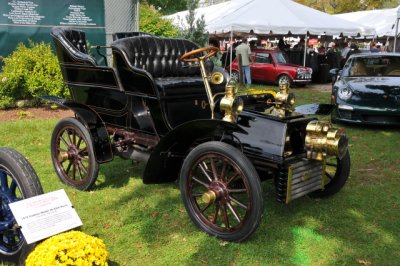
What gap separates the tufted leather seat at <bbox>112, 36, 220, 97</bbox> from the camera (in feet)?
12.3

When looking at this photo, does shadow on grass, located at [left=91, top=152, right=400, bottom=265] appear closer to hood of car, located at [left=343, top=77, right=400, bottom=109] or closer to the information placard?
the information placard

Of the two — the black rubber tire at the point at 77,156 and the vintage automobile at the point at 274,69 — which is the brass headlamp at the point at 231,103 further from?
the vintage automobile at the point at 274,69

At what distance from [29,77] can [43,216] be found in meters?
6.47

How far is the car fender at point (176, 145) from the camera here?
10.5 feet

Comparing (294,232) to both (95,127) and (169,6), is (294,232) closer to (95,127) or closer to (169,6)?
(95,127)

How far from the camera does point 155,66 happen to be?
471 centimetres

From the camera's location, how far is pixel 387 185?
4.62 m

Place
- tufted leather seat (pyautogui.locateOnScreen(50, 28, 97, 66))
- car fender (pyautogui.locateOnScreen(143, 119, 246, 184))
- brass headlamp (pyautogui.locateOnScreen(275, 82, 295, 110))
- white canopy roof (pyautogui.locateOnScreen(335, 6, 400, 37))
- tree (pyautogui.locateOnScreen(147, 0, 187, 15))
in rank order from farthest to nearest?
tree (pyautogui.locateOnScreen(147, 0, 187, 15)), white canopy roof (pyautogui.locateOnScreen(335, 6, 400, 37)), tufted leather seat (pyautogui.locateOnScreen(50, 28, 97, 66)), brass headlamp (pyautogui.locateOnScreen(275, 82, 295, 110)), car fender (pyautogui.locateOnScreen(143, 119, 246, 184))

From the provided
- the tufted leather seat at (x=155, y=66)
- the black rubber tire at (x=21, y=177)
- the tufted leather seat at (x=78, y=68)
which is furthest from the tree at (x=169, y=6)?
the black rubber tire at (x=21, y=177)

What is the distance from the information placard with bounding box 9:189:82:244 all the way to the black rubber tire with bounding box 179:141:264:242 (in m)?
0.99

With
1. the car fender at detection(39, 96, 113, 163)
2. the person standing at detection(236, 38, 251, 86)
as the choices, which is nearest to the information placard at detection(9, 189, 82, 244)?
the car fender at detection(39, 96, 113, 163)

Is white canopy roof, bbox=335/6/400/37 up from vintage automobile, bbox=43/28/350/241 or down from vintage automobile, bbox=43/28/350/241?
up

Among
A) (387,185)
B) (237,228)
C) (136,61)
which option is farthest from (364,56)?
(237,228)

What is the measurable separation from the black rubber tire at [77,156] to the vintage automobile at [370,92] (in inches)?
194
